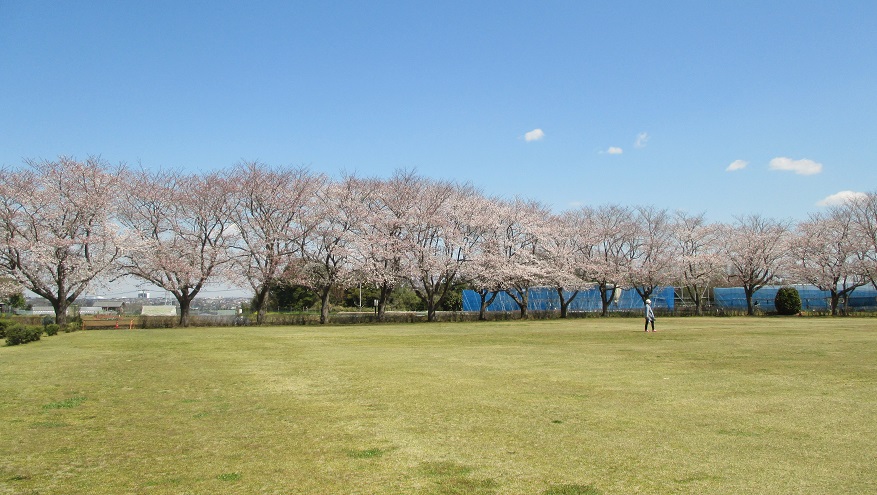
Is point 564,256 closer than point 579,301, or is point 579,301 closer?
point 564,256

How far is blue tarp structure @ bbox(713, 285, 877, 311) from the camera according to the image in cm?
6172

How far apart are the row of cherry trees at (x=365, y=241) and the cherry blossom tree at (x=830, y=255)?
0.13 m

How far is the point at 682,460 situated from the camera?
6.33 meters

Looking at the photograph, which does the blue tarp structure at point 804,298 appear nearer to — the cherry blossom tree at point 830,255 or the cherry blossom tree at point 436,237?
the cherry blossom tree at point 830,255

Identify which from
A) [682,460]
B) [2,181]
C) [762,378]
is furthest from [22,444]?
[2,181]

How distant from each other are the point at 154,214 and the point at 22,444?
1505 inches

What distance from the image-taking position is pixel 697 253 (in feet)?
198

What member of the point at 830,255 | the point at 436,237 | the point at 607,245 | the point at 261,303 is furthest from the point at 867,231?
the point at 261,303

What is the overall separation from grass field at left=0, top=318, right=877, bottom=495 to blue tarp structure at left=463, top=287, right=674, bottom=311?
4578cm

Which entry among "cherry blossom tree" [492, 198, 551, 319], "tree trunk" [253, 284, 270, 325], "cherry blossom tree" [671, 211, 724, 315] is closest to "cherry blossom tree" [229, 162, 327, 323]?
"tree trunk" [253, 284, 270, 325]

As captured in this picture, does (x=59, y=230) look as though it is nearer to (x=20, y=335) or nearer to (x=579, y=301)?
(x=20, y=335)

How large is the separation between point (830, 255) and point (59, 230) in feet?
216

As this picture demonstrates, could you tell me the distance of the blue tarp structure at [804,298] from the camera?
61725 mm

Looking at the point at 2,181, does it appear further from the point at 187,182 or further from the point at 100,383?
the point at 100,383
